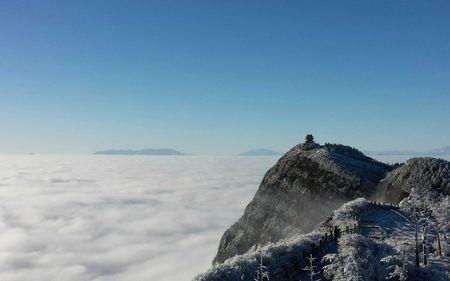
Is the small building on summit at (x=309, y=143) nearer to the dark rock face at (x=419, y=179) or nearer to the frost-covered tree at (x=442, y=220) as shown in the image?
the dark rock face at (x=419, y=179)

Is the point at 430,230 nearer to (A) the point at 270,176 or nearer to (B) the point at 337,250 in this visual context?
(B) the point at 337,250

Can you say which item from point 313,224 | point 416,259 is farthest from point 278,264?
point 313,224

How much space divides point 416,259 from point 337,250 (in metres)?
5.22

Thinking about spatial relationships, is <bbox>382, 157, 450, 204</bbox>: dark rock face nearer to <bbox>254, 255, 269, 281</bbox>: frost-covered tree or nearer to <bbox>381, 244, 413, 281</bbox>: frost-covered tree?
<bbox>381, 244, 413, 281</bbox>: frost-covered tree

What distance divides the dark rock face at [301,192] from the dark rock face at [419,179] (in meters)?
3.51

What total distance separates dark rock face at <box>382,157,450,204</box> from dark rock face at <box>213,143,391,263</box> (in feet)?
11.5

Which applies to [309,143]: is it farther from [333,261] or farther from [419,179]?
[333,261]

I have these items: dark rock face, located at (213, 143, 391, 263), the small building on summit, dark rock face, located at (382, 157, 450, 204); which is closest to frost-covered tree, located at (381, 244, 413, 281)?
dark rock face, located at (382, 157, 450, 204)

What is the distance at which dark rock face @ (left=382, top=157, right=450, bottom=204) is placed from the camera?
6514cm

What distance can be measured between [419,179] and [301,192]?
1993 centimetres

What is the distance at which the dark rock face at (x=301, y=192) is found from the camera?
74188mm

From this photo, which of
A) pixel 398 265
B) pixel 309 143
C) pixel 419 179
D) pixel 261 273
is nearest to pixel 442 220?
pixel 398 265

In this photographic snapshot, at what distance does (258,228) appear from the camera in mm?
81062

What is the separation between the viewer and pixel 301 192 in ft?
262
